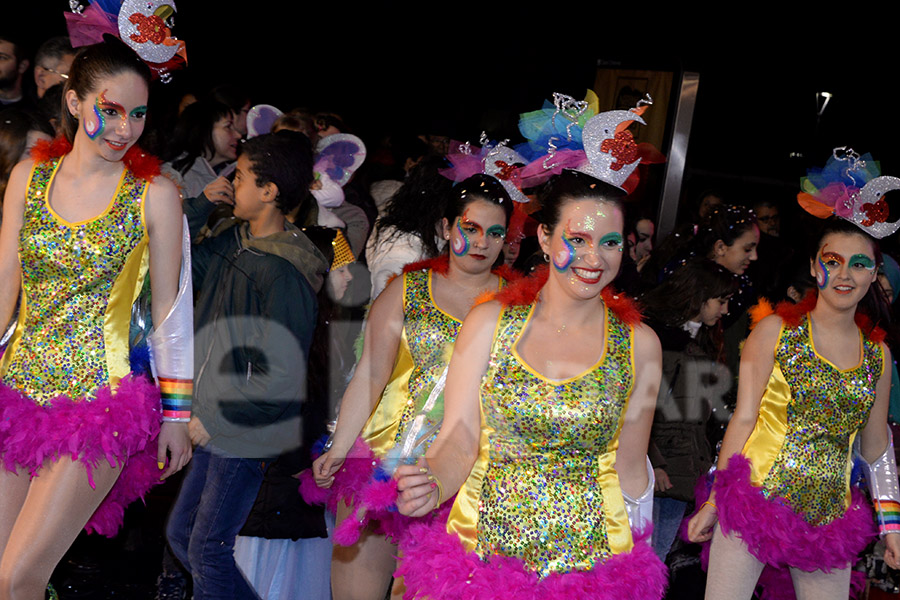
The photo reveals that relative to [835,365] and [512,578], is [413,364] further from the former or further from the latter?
[835,365]

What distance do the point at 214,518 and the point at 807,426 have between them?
201cm

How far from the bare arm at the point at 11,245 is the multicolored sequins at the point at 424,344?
1.24 m

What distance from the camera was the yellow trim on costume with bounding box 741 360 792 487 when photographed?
137 inches

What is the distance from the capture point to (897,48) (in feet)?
29.1

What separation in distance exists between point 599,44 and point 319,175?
359 centimetres

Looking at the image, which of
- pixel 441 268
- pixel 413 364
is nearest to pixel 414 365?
pixel 413 364

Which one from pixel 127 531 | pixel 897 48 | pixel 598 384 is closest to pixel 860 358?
pixel 598 384

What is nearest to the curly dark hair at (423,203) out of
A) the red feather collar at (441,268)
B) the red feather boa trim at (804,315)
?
the red feather collar at (441,268)

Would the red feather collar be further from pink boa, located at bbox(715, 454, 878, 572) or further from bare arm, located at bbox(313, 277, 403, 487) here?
pink boa, located at bbox(715, 454, 878, 572)

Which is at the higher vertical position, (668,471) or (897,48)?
(897,48)

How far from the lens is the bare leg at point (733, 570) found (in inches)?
134

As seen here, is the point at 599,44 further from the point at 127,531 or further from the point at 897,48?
the point at 127,531

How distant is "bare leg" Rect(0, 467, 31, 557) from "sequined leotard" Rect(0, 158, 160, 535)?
4 centimetres

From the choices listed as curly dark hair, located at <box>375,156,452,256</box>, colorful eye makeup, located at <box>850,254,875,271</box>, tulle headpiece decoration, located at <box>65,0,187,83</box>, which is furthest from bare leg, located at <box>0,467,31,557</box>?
colorful eye makeup, located at <box>850,254,875,271</box>
